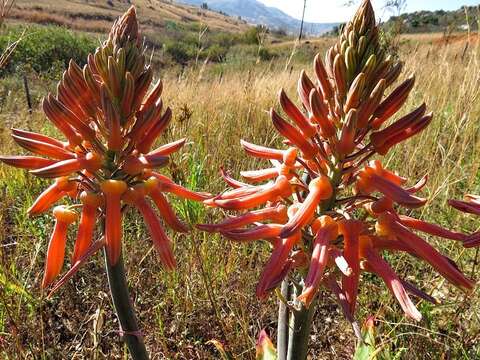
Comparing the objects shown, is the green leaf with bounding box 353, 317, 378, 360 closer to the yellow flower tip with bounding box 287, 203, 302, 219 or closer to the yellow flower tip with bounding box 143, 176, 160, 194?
the yellow flower tip with bounding box 287, 203, 302, 219

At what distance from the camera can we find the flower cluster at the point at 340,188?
48.4 inches

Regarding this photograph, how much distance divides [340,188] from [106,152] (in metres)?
0.78

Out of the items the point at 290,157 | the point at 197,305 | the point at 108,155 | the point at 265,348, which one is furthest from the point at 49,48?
the point at 290,157

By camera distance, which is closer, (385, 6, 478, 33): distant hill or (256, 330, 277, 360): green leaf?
(256, 330, 277, 360): green leaf

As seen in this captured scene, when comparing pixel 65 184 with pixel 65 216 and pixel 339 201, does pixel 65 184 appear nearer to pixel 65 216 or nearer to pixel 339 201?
pixel 65 216

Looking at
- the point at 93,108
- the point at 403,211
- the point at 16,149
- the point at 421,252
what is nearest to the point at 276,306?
the point at 403,211

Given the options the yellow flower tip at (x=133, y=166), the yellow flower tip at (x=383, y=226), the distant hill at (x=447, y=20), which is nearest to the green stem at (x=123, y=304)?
the yellow flower tip at (x=133, y=166)

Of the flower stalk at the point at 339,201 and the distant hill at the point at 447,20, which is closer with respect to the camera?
the flower stalk at the point at 339,201

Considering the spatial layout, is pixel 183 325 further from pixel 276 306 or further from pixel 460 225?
pixel 460 225

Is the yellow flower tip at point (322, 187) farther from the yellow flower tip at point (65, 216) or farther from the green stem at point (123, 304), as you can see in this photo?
the yellow flower tip at point (65, 216)

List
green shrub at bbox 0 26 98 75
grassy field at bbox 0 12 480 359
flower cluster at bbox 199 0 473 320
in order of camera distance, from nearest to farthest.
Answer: flower cluster at bbox 199 0 473 320
grassy field at bbox 0 12 480 359
green shrub at bbox 0 26 98 75

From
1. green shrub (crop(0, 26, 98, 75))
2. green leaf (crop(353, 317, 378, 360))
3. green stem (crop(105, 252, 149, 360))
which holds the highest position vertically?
green stem (crop(105, 252, 149, 360))

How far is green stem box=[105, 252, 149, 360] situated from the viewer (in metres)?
1.29

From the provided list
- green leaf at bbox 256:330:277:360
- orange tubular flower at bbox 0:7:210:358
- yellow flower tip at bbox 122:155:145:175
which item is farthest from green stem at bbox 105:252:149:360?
green leaf at bbox 256:330:277:360
